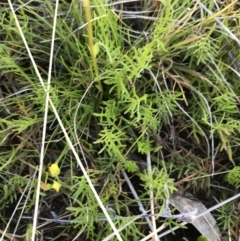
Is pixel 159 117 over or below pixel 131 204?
over

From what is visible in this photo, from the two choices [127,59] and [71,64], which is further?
[71,64]

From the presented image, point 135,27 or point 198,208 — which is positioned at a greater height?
point 135,27

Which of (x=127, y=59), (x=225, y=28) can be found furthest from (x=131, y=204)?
(x=225, y=28)

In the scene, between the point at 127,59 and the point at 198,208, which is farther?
the point at 198,208

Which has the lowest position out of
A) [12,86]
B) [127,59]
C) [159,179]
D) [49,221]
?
[49,221]

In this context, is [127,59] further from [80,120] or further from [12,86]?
[12,86]

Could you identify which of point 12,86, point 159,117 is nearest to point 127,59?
point 159,117

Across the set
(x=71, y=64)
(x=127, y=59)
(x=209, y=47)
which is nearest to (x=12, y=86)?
(x=71, y=64)

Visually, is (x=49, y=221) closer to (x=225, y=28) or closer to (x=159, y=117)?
(x=159, y=117)

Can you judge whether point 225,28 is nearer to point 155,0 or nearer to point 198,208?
point 155,0
